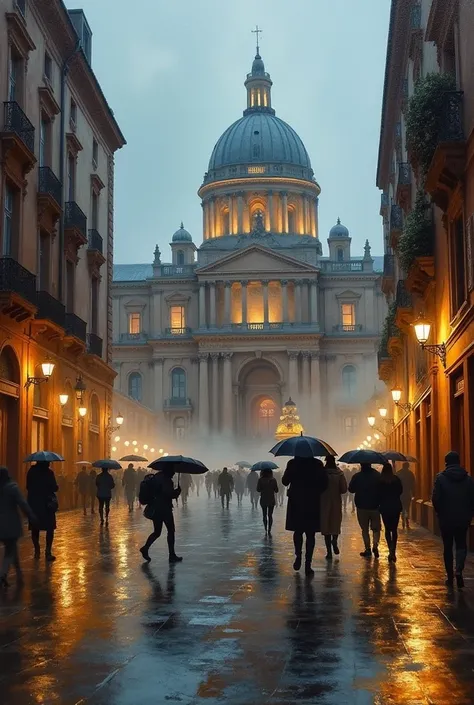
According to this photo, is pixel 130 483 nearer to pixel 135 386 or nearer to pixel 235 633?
pixel 235 633

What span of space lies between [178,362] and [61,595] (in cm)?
7852

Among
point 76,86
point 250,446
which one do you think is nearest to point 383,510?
point 76,86

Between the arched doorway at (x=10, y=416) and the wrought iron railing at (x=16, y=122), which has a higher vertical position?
the wrought iron railing at (x=16, y=122)

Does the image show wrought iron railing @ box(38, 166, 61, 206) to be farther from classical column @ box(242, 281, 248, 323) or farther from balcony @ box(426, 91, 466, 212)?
classical column @ box(242, 281, 248, 323)

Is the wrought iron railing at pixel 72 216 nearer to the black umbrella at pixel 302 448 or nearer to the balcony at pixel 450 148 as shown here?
the balcony at pixel 450 148

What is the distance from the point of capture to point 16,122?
967 inches

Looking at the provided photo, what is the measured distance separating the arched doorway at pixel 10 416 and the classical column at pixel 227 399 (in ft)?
203

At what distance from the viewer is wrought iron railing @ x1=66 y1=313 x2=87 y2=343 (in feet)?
104

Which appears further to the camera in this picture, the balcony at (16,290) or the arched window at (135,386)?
the arched window at (135,386)

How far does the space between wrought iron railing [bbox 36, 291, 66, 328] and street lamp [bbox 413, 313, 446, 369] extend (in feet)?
36.2

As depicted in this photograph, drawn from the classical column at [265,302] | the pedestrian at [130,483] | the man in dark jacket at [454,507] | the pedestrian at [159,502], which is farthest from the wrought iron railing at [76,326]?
the classical column at [265,302]

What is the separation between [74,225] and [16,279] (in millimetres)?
8514

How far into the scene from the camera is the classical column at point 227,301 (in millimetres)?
88688

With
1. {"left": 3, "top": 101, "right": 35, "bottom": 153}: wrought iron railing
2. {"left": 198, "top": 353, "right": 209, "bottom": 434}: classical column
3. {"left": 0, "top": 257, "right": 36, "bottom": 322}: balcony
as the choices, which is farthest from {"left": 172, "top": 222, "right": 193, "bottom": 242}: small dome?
{"left": 0, "top": 257, "right": 36, "bottom": 322}: balcony
